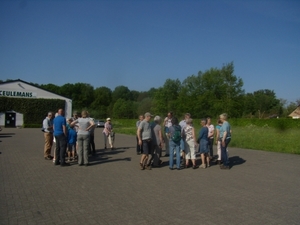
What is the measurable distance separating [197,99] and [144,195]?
189ft

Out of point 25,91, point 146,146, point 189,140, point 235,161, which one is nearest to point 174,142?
point 189,140

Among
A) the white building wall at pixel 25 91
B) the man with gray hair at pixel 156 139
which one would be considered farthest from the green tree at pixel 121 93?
the man with gray hair at pixel 156 139

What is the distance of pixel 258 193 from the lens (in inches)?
259

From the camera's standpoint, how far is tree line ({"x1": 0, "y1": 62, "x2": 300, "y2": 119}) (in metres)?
55.3

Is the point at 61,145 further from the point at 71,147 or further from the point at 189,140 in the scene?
the point at 189,140

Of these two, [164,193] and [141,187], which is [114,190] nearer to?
A: [141,187]

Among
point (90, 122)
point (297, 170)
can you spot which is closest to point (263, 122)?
point (297, 170)

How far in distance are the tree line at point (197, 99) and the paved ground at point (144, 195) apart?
154 feet

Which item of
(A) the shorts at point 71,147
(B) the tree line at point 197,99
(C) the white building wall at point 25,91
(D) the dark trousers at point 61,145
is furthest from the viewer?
(B) the tree line at point 197,99

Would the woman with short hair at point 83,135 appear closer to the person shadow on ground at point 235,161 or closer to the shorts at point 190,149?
the shorts at point 190,149

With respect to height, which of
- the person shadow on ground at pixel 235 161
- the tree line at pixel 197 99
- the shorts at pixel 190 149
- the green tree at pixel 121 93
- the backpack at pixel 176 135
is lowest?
the person shadow on ground at pixel 235 161

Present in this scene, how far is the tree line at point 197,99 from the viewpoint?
181 ft

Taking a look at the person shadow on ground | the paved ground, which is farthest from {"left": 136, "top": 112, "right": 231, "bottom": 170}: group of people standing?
the person shadow on ground

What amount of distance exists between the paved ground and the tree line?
4694 centimetres
